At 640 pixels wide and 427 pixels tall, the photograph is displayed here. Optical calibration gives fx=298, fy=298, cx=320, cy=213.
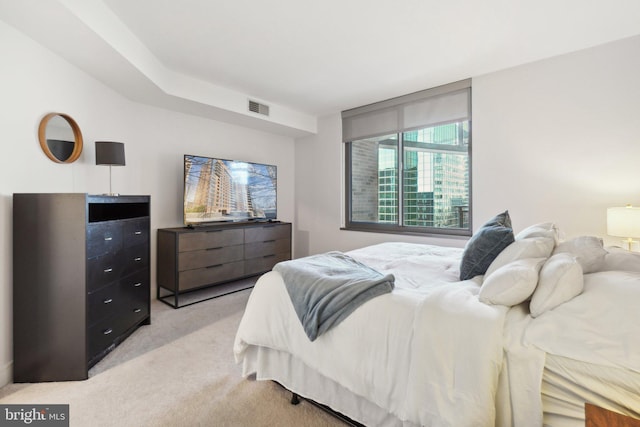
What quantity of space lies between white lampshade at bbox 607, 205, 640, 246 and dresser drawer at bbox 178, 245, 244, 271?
3.57 m

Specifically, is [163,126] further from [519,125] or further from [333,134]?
[519,125]

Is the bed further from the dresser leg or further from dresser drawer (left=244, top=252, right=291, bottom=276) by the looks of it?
dresser drawer (left=244, top=252, right=291, bottom=276)

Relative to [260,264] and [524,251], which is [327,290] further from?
[260,264]

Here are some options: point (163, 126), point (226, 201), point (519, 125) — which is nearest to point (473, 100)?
point (519, 125)

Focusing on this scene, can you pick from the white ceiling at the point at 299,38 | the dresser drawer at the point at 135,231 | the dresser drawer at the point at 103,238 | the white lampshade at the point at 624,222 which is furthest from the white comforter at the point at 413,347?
the white ceiling at the point at 299,38

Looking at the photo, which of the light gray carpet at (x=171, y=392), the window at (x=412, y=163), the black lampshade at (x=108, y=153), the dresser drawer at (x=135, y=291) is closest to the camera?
the light gray carpet at (x=171, y=392)

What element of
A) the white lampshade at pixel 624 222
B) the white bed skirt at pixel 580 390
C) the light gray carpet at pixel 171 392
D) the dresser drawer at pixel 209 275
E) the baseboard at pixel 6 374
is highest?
the white lampshade at pixel 624 222

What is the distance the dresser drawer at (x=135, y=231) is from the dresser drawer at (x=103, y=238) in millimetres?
88

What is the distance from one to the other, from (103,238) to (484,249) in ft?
8.23

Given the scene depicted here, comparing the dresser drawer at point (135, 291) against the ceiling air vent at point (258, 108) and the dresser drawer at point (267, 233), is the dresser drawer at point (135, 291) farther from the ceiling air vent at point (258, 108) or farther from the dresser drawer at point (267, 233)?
the ceiling air vent at point (258, 108)

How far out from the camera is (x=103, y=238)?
213 cm

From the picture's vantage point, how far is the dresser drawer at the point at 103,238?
197 centimetres

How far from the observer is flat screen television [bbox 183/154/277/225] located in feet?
11.4

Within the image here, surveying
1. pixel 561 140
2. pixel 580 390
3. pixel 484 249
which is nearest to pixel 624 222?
pixel 561 140
